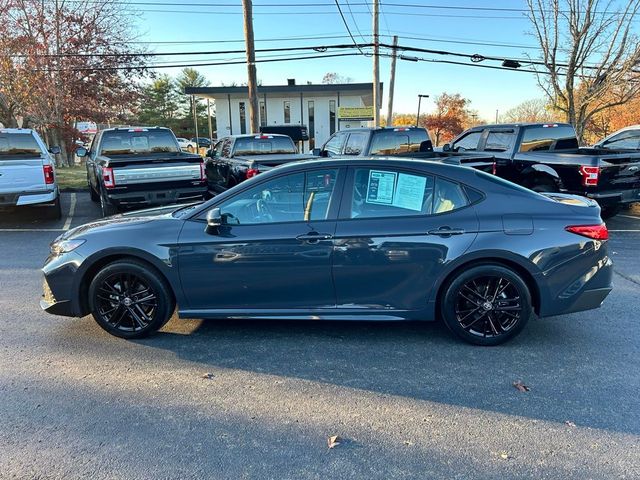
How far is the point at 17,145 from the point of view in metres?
9.75

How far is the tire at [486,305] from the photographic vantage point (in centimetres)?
389

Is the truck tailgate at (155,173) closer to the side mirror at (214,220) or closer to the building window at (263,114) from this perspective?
the side mirror at (214,220)

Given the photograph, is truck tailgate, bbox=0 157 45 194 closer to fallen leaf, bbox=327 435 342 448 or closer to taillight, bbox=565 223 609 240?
fallen leaf, bbox=327 435 342 448

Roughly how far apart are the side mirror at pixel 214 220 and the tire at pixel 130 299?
0.64m

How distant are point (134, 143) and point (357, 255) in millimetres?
8173

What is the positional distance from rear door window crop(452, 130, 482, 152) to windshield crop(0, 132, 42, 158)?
9.23 metres

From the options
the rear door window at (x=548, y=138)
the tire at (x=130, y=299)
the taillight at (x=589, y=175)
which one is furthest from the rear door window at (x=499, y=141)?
the tire at (x=130, y=299)

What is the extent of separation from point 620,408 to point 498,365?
0.83 metres

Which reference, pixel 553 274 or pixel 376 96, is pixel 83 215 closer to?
pixel 553 274

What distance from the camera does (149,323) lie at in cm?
416

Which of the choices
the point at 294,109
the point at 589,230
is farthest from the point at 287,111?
the point at 589,230

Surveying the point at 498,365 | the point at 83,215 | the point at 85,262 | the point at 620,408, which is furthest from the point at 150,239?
the point at 83,215

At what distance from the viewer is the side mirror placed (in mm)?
3871

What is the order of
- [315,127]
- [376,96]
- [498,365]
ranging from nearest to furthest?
[498,365], [376,96], [315,127]
